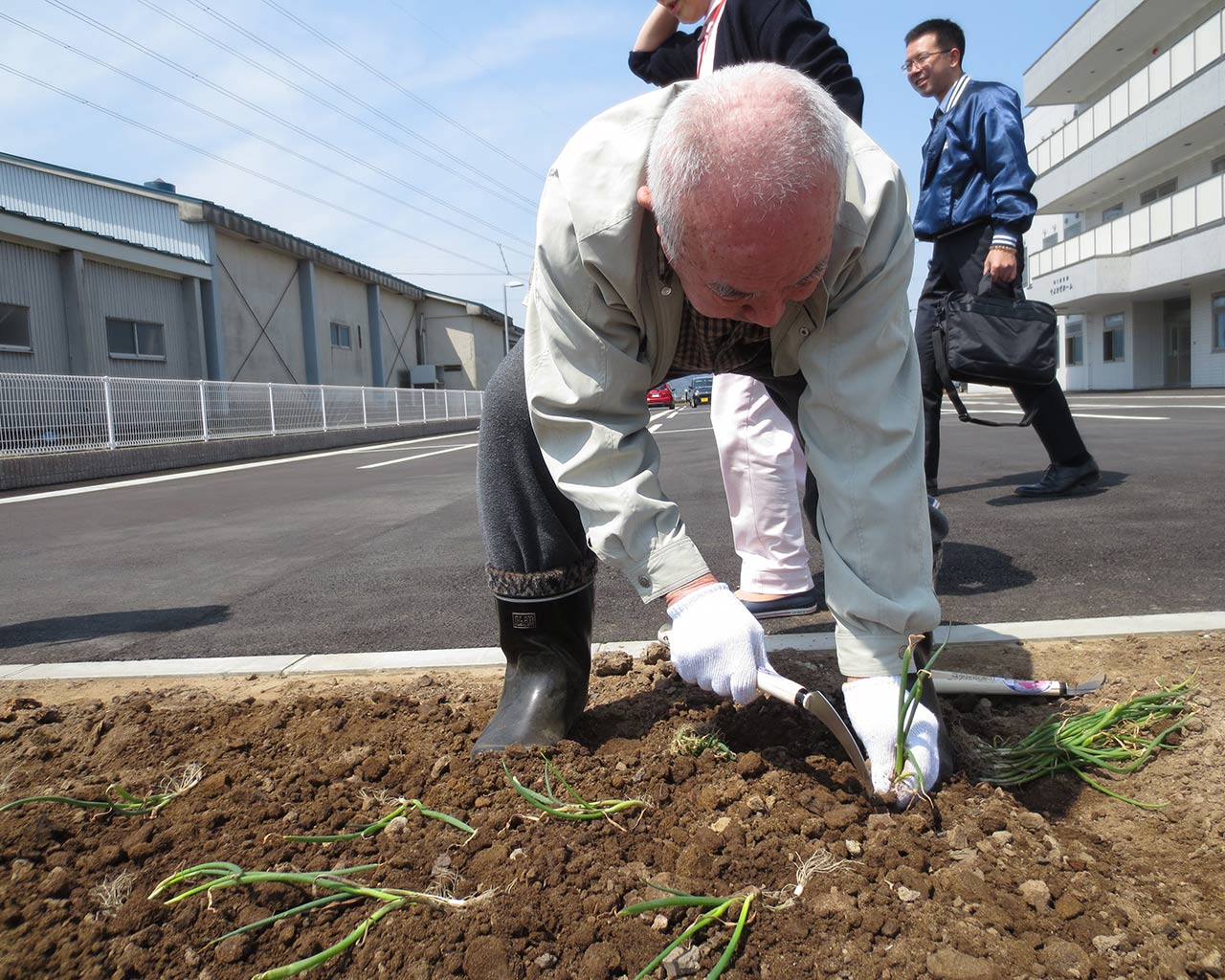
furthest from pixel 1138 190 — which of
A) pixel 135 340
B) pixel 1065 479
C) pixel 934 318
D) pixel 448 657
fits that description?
pixel 448 657

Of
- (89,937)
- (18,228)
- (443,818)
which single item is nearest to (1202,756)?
(443,818)

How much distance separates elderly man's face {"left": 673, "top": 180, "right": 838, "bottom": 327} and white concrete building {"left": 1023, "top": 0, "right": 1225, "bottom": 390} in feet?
89.6

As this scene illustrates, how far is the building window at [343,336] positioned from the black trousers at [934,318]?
27995mm

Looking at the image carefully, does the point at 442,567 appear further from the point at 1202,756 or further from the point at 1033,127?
the point at 1033,127

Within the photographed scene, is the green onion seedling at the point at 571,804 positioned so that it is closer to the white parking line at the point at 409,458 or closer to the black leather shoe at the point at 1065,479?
the black leather shoe at the point at 1065,479

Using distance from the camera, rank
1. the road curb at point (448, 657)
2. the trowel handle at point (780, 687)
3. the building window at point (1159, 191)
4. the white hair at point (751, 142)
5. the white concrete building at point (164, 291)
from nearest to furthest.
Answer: the white hair at point (751, 142), the trowel handle at point (780, 687), the road curb at point (448, 657), the white concrete building at point (164, 291), the building window at point (1159, 191)

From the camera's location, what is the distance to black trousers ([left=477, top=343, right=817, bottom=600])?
2064 millimetres

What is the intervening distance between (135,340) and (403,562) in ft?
63.3

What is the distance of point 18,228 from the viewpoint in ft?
54.2

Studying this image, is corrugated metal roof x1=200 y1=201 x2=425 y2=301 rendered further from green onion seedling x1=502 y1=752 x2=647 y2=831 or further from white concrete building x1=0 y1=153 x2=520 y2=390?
green onion seedling x1=502 y1=752 x2=647 y2=831

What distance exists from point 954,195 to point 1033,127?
1551 inches

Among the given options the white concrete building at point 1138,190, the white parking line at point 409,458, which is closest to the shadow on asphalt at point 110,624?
the white parking line at point 409,458

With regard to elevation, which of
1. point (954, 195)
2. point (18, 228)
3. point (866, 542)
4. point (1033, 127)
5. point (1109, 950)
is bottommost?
point (1109, 950)

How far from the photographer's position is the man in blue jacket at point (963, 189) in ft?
14.2
